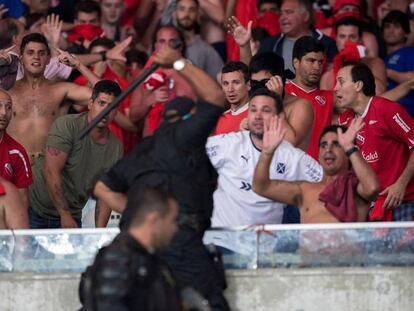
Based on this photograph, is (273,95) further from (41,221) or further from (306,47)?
(41,221)

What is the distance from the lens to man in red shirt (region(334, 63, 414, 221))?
1152 cm

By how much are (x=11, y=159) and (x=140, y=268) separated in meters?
4.03

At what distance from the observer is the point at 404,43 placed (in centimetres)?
1498

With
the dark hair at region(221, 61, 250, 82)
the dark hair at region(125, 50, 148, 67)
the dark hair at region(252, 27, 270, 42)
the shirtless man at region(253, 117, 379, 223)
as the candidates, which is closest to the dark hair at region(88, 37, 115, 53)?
the dark hair at region(125, 50, 148, 67)

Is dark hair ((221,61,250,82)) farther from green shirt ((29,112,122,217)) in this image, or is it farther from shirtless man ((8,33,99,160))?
shirtless man ((8,33,99,160))

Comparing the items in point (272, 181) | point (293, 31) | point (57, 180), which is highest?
→ point (293, 31)

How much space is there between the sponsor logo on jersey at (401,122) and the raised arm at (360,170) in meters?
1.11

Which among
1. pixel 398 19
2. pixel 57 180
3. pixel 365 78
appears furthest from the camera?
pixel 398 19

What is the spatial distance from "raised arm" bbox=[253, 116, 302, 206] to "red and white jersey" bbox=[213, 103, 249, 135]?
4.03 ft

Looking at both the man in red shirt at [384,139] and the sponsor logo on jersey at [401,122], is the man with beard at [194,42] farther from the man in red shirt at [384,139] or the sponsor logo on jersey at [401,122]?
the sponsor logo on jersey at [401,122]

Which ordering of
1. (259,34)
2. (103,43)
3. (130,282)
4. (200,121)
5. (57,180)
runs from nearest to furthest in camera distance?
1. (130,282)
2. (200,121)
3. (57,180)
4. (103,43)
5. (259,34)

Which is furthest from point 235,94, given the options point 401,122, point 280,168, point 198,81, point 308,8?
point 198,81

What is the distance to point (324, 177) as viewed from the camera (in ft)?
36.5

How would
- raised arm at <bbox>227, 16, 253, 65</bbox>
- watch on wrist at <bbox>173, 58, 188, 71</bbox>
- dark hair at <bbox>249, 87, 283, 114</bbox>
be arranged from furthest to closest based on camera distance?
raised arm at <bbox>227, 16, 253, 65</bbox> → dark hair at <bbox>249, 87, 283, 114</bbox> → watch on wrist at <bbox>173, 58, 188, 71</bbox>
